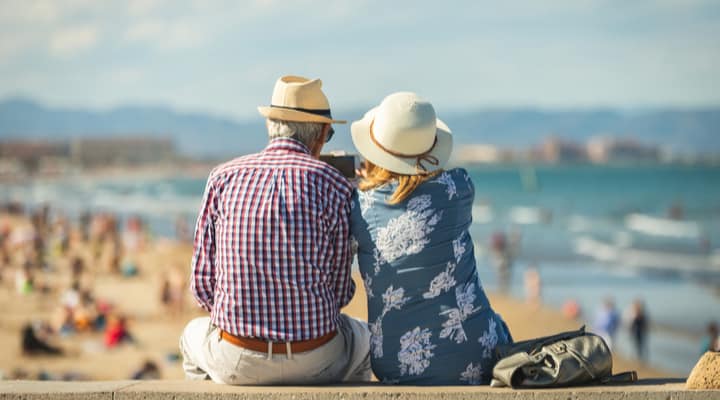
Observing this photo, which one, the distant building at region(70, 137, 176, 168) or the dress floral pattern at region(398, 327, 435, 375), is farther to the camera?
the distant building at region(70, 137, 176, 168)

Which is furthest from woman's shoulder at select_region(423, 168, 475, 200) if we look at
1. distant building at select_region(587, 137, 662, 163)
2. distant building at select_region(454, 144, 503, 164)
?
distant building at select_region(454, 144, 503, 164)

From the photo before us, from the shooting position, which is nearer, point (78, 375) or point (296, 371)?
point (296, 371)

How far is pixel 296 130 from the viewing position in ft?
10.2

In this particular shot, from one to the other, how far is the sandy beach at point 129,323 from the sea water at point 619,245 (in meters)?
1.25

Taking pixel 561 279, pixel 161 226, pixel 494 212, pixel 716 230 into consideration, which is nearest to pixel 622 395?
pixel 561 279

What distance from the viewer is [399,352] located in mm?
2957

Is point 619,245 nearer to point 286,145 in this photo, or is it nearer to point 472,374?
point 472,374

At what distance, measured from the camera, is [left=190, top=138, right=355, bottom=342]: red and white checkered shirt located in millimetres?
2908

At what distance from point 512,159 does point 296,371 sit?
16275 centimetres

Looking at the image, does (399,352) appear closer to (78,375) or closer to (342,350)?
(342,350)

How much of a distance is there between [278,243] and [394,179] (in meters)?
0.44

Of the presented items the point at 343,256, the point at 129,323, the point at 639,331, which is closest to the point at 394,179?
the point at 343,256

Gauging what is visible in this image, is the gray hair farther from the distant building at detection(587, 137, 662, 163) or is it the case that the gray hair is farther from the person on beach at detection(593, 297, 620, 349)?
the distant building at detection(587, 137, 662, 163)

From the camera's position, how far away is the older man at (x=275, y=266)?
2.91 metres
